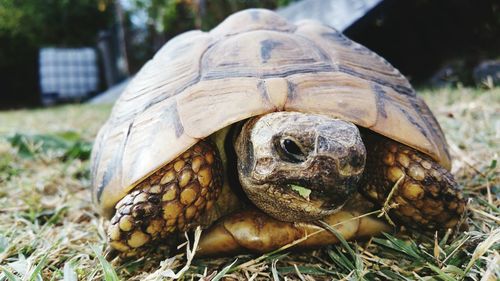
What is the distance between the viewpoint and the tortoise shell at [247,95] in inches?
55.5

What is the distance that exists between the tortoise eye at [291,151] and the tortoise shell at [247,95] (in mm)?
220

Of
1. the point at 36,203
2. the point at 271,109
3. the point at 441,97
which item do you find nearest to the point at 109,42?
the point at 441,97

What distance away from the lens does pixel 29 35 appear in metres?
15.2

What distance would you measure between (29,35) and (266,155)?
16714 millimetres

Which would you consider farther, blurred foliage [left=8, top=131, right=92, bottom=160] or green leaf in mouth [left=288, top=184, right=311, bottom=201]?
blurred foliage [left=8, top=131, right=92, bottom=160]

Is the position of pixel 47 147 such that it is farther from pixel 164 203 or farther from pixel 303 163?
pixel 303 163

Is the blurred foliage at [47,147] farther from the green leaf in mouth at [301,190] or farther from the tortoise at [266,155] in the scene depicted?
the green leaf in mouth at [301,190]

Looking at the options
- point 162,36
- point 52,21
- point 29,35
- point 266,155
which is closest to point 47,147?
point 266,155

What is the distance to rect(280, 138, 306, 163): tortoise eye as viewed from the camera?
1.18 metres

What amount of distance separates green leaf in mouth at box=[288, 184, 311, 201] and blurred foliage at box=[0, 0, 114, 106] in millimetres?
16096

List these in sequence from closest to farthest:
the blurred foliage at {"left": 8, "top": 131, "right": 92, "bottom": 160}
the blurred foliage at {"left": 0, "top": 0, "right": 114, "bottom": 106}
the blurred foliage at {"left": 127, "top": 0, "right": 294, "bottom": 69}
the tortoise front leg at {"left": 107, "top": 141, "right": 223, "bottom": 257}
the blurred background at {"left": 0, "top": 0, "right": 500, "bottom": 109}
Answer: the tortoise front leg at {"left": 107, "top": 141, "right": 223, "bottom": 257} → the blurred foliage at {"left": 8, "top": 131, "right": 92, "bottom": 160} → the blurred background at {"left": 0, "top": 0, "right": 500, "bottom": 109} → the blurred foliage at {"left": 0, "top": 0, "right": 114, "bottom": 106} → the blurred foliage at {"left": 127, "top": 0, "right": 294, "bottom": 69}

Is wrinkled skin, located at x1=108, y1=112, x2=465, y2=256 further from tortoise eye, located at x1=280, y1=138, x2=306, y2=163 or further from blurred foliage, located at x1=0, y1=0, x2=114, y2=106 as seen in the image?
blurred foliage, located at x1=0, y1=0, x2=114, y2=106

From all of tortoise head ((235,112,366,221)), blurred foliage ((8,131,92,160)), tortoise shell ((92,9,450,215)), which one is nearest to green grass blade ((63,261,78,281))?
tortoise shell ((92,9,450,215))

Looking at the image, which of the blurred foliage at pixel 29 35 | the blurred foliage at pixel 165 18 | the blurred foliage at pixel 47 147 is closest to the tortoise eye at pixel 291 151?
the blurred foliage at pixel 47 147
